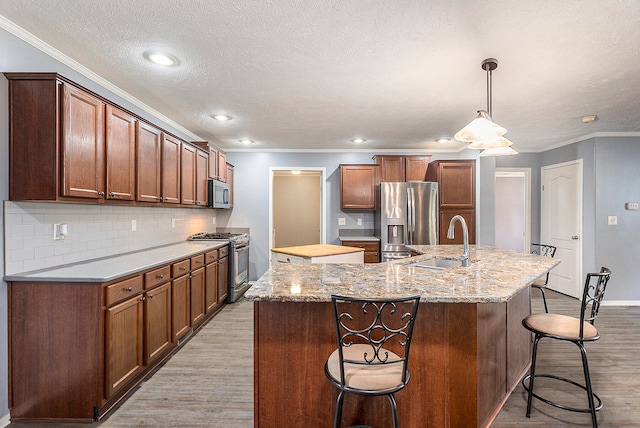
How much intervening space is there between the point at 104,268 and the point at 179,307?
0.89m

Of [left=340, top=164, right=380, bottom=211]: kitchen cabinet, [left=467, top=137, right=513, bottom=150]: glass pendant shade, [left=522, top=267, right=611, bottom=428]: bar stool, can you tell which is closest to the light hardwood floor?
[left=522, top=267, right=611, bottom=428]: bar stool

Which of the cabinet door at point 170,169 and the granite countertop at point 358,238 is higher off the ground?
the cabinet door at point 170,169

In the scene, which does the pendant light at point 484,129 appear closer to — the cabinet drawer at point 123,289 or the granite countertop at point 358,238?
the cabinet drawer at point 123,289

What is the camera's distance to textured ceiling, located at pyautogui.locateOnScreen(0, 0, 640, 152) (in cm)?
173

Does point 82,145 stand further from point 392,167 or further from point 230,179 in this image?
point 392,167

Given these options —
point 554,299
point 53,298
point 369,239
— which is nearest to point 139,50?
point 53,298

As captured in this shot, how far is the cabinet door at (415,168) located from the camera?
5113 millimetres

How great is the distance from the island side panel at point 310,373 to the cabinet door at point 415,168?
3.78m

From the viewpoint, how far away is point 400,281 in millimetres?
1824

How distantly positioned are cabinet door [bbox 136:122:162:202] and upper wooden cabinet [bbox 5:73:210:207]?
0.49ft

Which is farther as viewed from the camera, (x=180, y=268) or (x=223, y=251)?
(x=223, y=251)

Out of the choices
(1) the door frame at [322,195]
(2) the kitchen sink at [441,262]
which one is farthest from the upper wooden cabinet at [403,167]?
(2) the kitchen sink at [441,262]

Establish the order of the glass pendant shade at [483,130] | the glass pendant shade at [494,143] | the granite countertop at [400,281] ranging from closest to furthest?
the granite countertop at [400,281], the glass pendant shade at [483,130], the glass pendant shade at [494,143]

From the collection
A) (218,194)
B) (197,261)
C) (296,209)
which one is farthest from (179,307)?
(296,209)
